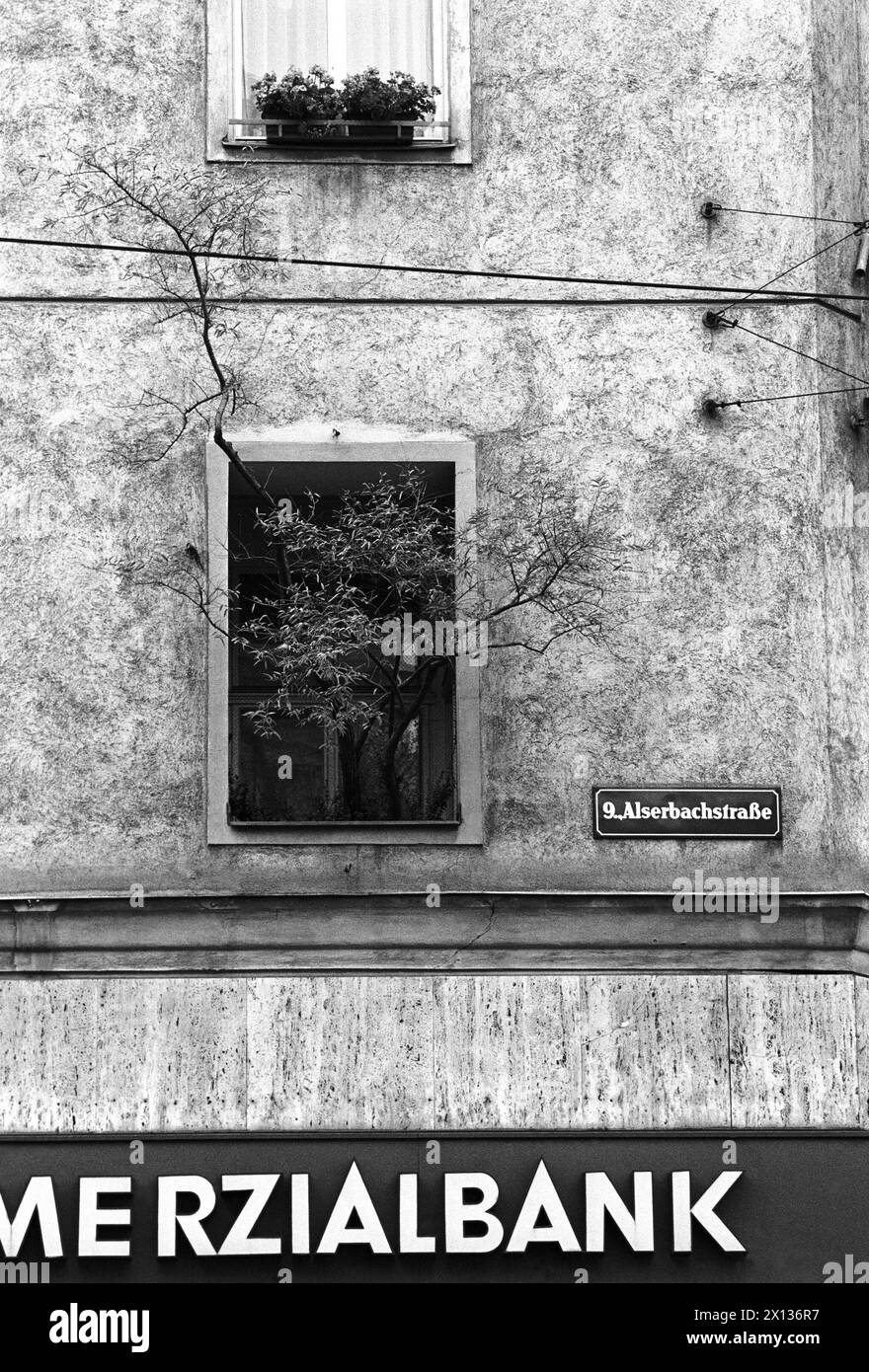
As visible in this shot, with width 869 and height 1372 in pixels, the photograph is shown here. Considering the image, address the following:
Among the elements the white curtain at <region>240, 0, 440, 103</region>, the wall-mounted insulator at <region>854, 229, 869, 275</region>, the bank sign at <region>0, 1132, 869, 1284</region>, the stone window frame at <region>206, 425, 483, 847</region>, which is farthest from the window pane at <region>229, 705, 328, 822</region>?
the wall-mounted insulator at <region>854, 229, 869, 275</region>

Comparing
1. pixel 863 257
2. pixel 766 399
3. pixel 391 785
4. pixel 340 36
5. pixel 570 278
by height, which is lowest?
pixel 391 785

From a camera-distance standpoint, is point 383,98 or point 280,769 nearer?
point 280,769

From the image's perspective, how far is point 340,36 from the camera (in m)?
12.6

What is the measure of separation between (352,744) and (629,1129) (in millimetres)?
2664

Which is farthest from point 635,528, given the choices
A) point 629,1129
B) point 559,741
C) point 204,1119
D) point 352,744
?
point 204,1119

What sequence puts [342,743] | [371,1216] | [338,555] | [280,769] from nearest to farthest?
[371,1216] → [338,555] → [342,743] → [280,769]

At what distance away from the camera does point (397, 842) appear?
38.2 ft

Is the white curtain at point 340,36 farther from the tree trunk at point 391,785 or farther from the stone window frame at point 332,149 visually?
the tree trunk at point 391,785

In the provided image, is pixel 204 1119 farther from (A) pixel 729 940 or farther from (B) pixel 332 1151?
(A) pixel 729 940

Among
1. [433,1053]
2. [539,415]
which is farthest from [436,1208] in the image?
[539,415]

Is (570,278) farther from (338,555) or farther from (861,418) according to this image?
(338,555)

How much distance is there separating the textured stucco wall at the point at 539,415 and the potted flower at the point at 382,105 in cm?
26

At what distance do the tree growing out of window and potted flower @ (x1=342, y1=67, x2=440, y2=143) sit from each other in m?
0.75

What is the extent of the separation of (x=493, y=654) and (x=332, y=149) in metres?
3.24
